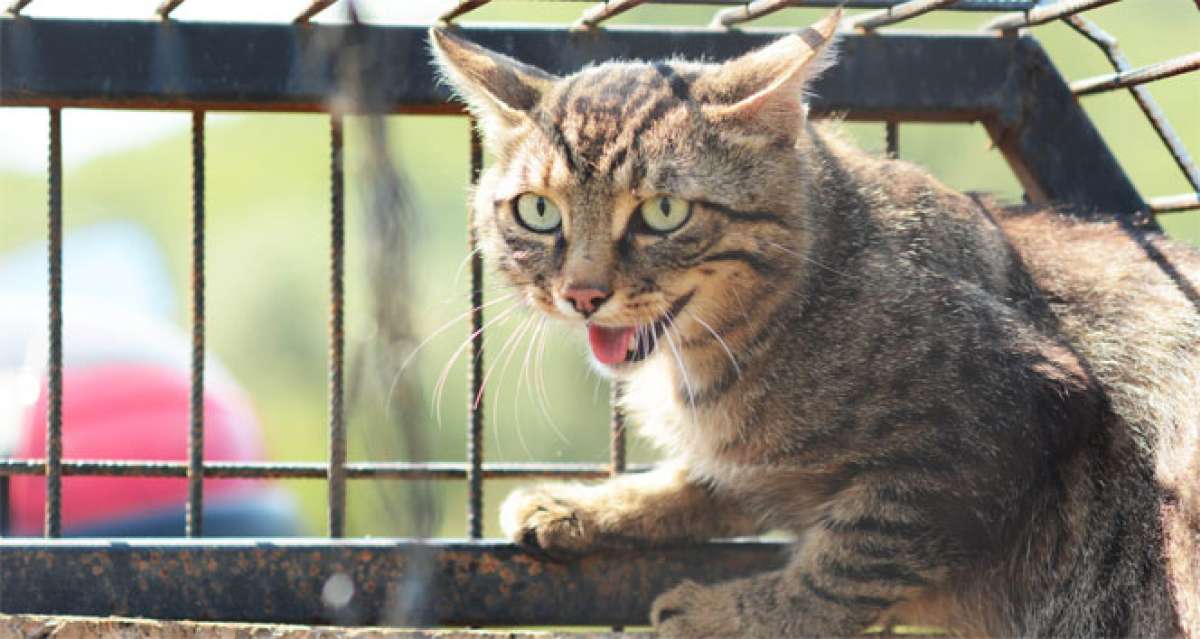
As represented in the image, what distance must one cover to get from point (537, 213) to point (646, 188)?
0.18 metres

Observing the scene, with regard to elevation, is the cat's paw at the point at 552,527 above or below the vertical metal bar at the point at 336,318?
below

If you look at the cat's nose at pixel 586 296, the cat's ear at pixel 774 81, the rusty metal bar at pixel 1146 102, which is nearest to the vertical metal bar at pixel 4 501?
the cat's nose at pixel 586 296

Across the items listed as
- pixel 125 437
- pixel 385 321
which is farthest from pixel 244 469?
pixel 125 437

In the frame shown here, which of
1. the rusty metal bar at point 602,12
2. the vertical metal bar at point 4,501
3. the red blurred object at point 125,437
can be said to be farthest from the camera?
the red blurred object at point 125,437

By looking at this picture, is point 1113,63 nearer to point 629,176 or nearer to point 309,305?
point 629,176

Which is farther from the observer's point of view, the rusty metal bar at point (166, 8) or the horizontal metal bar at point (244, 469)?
the horizontal metal bar at point (244, 469)

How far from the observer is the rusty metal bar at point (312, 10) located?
1886 mm

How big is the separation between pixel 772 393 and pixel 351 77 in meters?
1.40

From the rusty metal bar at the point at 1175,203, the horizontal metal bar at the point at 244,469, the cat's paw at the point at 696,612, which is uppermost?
the rusty metal bar at the point at 1175,203

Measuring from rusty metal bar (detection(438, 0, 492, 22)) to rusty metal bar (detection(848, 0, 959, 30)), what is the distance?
604 millimetres

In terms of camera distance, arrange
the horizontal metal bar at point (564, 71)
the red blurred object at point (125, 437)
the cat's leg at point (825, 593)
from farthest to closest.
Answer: the red blurred object at point (125, 437), the horizontal metal bar at point (564, 71), the cat's leg at point (825, 593)

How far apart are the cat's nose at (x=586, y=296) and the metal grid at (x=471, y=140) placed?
0.18 m

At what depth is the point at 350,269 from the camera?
2014 millimetres

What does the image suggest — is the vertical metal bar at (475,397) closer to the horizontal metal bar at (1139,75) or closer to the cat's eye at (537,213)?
the cat's eye at (537,213)
